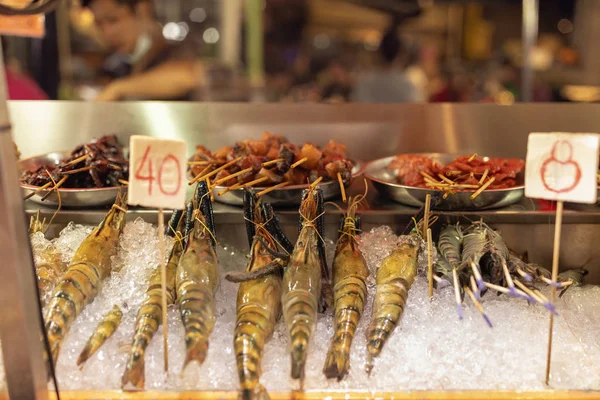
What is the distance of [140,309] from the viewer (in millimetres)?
1555

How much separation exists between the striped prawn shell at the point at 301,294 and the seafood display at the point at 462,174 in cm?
54

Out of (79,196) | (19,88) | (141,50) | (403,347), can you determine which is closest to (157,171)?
(79,196)

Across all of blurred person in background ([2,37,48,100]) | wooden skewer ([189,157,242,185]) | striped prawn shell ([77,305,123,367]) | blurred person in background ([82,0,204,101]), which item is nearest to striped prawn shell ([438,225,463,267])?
wooden skewer ([189,157,242,185])

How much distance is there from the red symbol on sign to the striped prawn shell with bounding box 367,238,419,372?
1.83 ft

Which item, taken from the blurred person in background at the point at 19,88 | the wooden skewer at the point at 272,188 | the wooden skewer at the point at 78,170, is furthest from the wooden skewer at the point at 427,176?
the blurred person in background at the point at 19,88

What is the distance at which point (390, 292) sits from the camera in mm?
1627

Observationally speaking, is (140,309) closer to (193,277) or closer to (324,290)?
(193,277)

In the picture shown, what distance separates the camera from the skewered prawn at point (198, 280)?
141 cm

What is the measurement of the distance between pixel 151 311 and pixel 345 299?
59cm

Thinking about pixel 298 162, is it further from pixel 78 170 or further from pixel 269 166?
pixel 78 170

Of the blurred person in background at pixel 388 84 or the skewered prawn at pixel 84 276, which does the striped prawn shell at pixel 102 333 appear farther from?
the blurred person in background at pixel 388 84

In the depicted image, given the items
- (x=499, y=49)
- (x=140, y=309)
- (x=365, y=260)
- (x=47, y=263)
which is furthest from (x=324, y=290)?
(x=499, y=49)

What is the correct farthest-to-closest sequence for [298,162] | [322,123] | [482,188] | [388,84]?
[388,84] < [322,123] < [298,162] < [482,188]

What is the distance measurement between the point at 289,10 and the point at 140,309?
699cm
